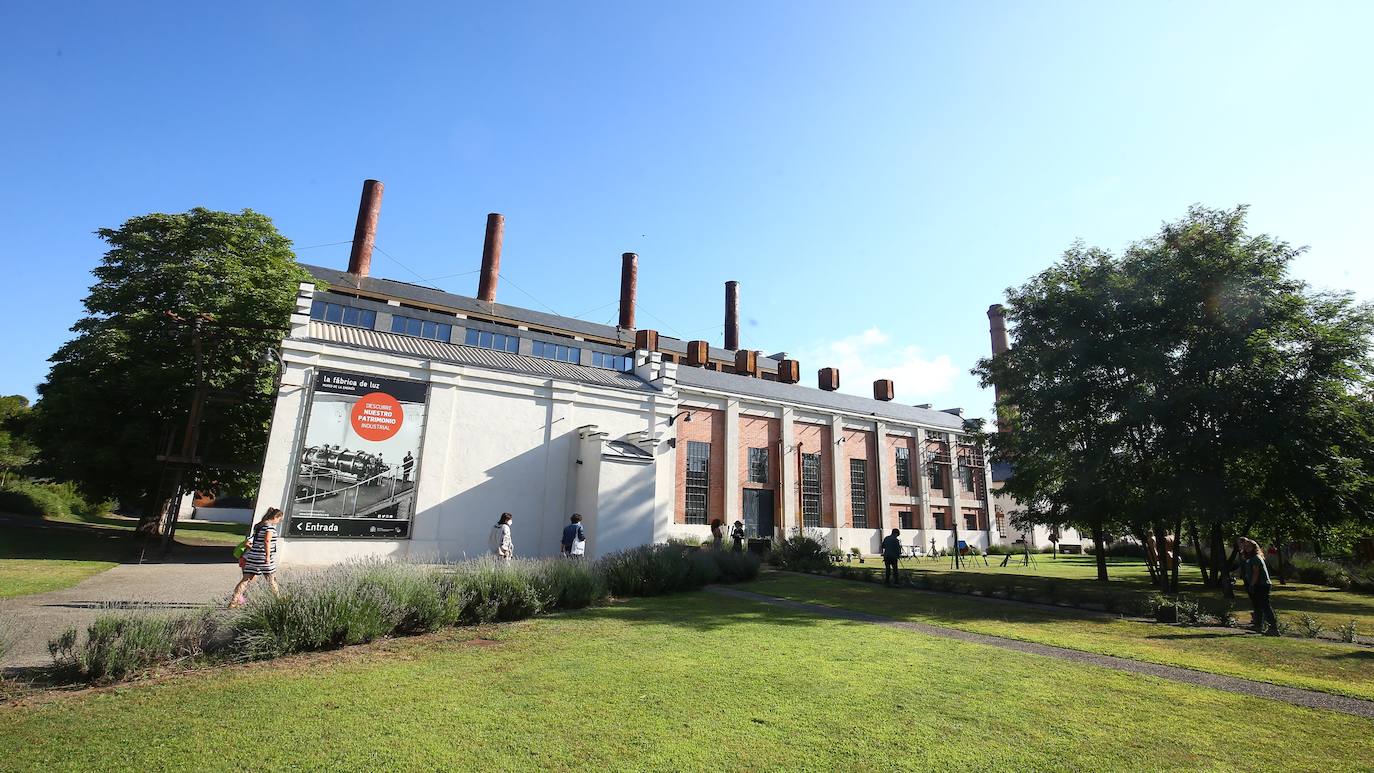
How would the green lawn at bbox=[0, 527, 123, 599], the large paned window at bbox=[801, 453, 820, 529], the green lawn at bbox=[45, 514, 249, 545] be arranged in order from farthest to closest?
1. the large paned window at bbox=[801, 453, 820, 529]
2. the green lawn at bbox=[45, 514, 249, 545]
3. the green lawn at bbox=[0, 527, 123, 599]

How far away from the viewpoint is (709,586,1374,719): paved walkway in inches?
235

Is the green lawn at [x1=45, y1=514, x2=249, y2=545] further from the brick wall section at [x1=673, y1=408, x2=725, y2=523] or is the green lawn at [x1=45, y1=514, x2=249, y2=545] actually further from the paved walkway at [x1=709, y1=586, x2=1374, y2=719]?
the paved walkway at [x1=709, y1=586, x2=1374, y2=719]

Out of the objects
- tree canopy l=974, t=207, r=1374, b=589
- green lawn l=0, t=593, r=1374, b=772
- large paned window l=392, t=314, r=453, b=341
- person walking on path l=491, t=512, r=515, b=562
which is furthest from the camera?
large paned window l=392, t=314, r=453, b=341

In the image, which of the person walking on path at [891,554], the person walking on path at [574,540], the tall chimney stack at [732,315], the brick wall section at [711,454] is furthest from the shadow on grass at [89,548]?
the tall chimney stack at [732,315]

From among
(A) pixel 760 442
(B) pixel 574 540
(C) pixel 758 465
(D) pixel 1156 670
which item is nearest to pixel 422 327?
(A) pixel 760 442

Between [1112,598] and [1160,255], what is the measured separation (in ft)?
35.8

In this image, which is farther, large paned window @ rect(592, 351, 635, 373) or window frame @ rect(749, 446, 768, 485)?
window frame @ rect(749, 446, 768, 485)

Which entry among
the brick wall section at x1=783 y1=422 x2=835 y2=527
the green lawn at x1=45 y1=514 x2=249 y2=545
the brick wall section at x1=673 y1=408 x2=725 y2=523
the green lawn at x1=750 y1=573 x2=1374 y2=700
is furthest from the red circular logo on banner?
the brick wall section at x1=783 y1=422 x2=835 y2=527

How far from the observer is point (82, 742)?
4.19m

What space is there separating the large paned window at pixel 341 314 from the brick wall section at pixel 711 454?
16.9m

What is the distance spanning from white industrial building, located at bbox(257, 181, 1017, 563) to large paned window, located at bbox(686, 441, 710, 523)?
80 millimetres

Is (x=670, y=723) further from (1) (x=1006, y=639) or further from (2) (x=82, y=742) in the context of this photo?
(1) (x=1006, y=639)

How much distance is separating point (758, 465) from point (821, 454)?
4898 millimetres

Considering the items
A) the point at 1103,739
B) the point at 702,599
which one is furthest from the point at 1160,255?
the point at 1103,739
